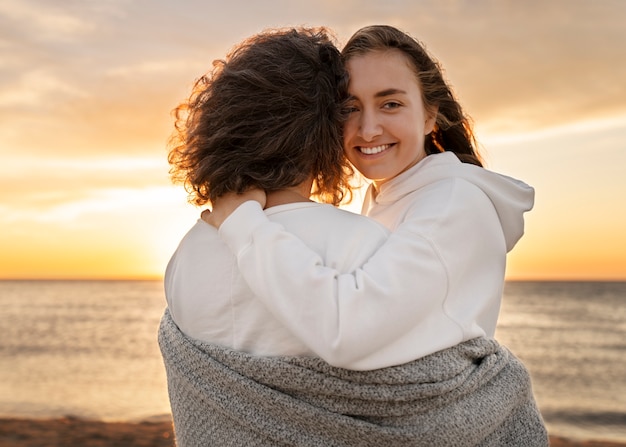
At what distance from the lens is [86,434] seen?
853cm

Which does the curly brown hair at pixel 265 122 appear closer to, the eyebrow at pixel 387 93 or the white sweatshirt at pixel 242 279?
the white sweatshirt at pixel 242 279

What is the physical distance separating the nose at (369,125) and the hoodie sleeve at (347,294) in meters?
0.54

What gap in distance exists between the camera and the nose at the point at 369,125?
1998 mm

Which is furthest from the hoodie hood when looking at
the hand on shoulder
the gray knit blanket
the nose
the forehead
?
the hand on shoulder

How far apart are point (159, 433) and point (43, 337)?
57.8ft

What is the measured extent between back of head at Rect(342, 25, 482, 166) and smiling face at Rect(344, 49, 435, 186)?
3cm

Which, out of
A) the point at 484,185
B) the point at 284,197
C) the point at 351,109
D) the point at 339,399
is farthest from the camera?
the point at 351,109

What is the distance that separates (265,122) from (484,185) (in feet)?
2.22

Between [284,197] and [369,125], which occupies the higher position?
[369,125]

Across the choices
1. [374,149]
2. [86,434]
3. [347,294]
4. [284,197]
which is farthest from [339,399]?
[86,434]

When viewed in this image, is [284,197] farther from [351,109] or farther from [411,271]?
[351,109]

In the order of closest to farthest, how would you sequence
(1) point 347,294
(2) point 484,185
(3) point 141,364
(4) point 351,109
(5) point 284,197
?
(1) point 347,294 → (5) point 284,197 → (2) point 484,185 → (4) point 351,109 → (3) point 141,364

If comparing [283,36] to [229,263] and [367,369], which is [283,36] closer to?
[229,263]

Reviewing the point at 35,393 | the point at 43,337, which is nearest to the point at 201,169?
the point at 35,393
